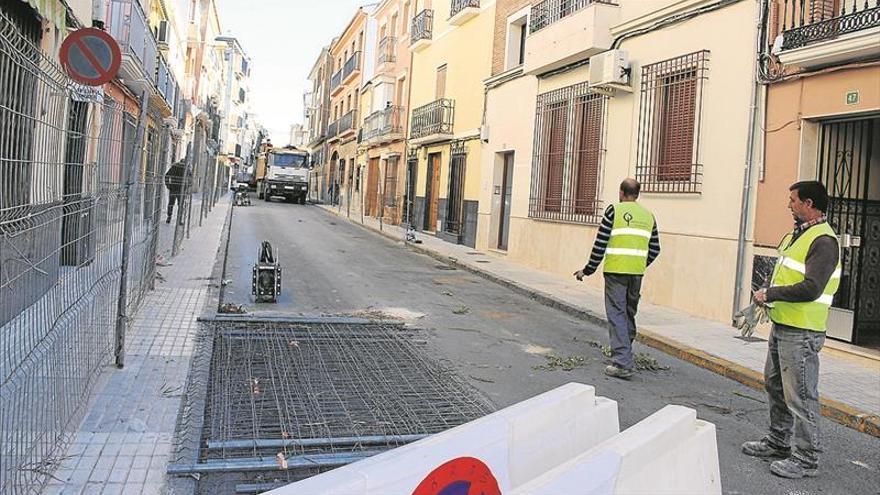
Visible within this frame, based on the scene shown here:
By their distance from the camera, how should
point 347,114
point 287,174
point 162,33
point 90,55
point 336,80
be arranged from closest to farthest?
point 90,55
point 162,33
point 287,174
point 347,114
point 336,80

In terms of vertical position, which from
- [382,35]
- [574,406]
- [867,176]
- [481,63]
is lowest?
[574,406]

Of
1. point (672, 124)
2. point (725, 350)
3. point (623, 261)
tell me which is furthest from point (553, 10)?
point (623, 261)

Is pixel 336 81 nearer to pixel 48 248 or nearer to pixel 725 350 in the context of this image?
pixel 725 350

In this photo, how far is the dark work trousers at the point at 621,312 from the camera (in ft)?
20.9

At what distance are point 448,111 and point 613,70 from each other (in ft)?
34.3

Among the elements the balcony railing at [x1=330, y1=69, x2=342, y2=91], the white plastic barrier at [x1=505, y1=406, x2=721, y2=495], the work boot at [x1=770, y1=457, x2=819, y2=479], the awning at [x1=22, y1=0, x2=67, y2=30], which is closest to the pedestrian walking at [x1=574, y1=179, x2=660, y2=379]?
the work boot at [x1=770, y1=457, x2=819, y2=479]

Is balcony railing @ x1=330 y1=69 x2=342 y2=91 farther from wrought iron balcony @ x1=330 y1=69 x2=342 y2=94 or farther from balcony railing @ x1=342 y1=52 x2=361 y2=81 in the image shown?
balcony railing @ x1=342 y1=52 x2=361 y2=81

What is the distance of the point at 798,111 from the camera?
8.36 metres

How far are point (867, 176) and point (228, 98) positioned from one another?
6777 cm

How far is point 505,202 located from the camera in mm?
17812

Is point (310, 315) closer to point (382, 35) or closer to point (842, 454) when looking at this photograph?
point (842, 454)

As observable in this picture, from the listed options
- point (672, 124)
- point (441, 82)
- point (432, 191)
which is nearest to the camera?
point (672, 124)

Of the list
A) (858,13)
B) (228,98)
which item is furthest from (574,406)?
(228,98)

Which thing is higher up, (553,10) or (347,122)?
(347,122)
